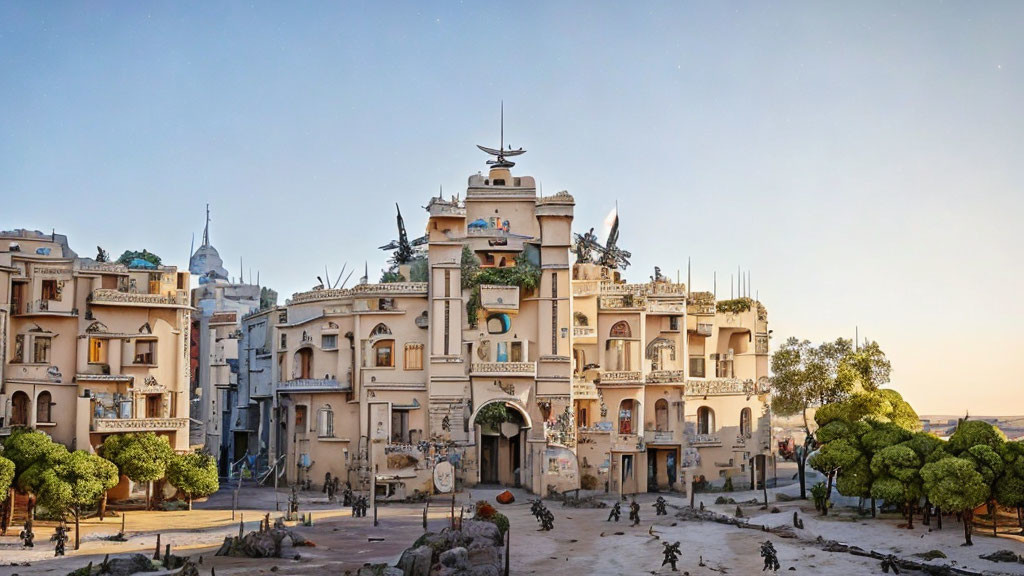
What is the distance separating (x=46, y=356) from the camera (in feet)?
202

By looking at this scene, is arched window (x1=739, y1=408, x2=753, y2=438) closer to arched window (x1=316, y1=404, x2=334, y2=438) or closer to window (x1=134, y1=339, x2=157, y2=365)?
arched window (x1=316, y1=404, x2=334, y2=438)

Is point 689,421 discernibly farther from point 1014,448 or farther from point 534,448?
point 1014,448

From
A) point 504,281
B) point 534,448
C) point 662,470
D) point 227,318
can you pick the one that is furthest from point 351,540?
point 227,318

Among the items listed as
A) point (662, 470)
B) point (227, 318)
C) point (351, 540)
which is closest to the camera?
point (351, 540)

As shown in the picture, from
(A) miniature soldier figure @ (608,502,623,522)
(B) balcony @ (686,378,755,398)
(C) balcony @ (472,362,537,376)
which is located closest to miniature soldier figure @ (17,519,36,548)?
(A) miniature soldier figure @ (608,502,623,522)

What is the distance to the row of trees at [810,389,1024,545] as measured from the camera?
4884 cm

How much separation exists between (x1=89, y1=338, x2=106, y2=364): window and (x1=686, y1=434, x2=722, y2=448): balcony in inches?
1485

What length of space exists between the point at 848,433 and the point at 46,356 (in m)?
43.7

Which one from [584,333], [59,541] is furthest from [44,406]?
[584,333]

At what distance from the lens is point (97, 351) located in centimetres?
6331

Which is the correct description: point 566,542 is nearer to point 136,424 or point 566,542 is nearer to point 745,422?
point 136,424

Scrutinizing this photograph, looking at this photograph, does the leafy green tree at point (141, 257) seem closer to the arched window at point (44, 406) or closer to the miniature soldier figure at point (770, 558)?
the arched window at point (44, 406)

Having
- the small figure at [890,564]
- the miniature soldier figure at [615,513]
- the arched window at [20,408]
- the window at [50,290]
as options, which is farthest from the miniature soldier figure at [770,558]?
the window at [50,290]

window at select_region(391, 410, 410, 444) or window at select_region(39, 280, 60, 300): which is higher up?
window at select_region(39, 280, 60, 300)
